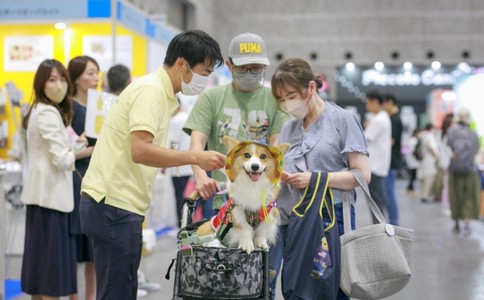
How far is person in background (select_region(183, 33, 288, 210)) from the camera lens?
3.14 m

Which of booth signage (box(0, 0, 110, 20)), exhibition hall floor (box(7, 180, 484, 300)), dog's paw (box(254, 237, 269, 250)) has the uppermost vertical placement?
booth signage (box(0, 0, 110, 20))

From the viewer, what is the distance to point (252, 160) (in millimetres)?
2287

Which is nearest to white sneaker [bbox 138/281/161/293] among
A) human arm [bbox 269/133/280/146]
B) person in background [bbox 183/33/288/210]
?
person in background [bbox 183/33/288/210]

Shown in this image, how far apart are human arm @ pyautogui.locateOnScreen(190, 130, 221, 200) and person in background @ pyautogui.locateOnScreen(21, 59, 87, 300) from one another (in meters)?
0.87

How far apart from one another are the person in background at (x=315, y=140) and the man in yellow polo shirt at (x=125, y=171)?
1.25 ft

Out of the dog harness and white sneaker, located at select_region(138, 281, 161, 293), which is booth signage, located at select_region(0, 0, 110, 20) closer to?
white sneaker, located at select_region(138, 281, 161, 293)

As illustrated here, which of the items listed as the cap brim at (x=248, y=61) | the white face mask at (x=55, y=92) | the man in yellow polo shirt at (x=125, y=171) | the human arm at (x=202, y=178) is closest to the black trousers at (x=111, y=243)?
the man in yellow polo shirt at (x=125, y=171)

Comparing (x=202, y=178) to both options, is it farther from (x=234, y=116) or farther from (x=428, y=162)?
(x=428, y=162)

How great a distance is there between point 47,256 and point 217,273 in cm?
182

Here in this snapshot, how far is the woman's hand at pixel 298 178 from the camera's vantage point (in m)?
2.60

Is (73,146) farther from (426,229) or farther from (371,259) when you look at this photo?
(426,229)

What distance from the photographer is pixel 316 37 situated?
1833cm

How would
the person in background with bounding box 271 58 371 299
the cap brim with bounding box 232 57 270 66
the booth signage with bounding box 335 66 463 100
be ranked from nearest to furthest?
the person in background with bounding box 271 58 371 299
the cap brim with bounding box 232 57 270 66
the booth signage with bounding box 335 66 463 100

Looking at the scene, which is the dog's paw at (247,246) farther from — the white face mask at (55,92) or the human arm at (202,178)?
the white face mask at (55,92)
